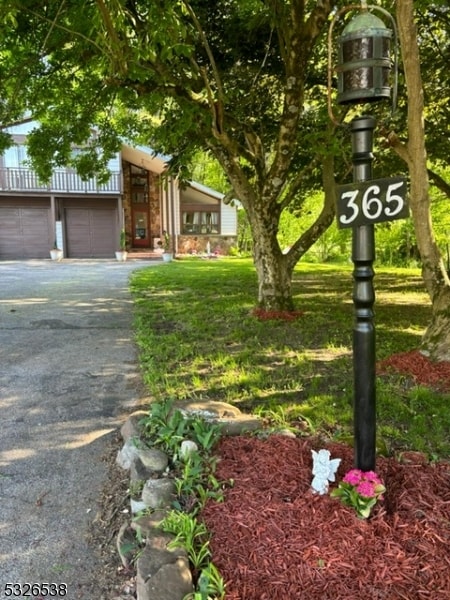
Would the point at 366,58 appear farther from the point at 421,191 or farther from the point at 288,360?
the point at 288,360

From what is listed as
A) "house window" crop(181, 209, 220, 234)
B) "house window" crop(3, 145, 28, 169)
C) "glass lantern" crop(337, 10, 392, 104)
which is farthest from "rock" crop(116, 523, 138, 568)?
"house window" crop(181, 209, 220, 234)

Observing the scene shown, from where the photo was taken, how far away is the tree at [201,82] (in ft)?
15.4

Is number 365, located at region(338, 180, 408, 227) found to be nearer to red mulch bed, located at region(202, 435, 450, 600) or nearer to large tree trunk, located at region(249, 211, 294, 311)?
red mulch bed, located at region(202, 435, 450, 600)

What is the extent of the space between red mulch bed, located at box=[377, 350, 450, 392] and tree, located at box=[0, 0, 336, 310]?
8.86ft

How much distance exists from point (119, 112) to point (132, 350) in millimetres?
6768

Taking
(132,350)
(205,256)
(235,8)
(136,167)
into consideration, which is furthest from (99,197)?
(132,350)

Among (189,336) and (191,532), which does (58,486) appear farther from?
(189,336)

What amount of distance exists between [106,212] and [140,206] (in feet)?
6.16

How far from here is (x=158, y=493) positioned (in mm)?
2135

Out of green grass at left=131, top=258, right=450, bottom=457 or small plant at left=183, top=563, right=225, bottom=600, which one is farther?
green grass at left=131, top=258, right=450, bottom=457

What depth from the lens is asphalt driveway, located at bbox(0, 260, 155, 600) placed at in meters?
1.95

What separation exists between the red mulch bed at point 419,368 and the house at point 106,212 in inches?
642

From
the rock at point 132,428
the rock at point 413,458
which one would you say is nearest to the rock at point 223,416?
the rock at point 132,428

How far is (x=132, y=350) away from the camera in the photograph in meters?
5.32
